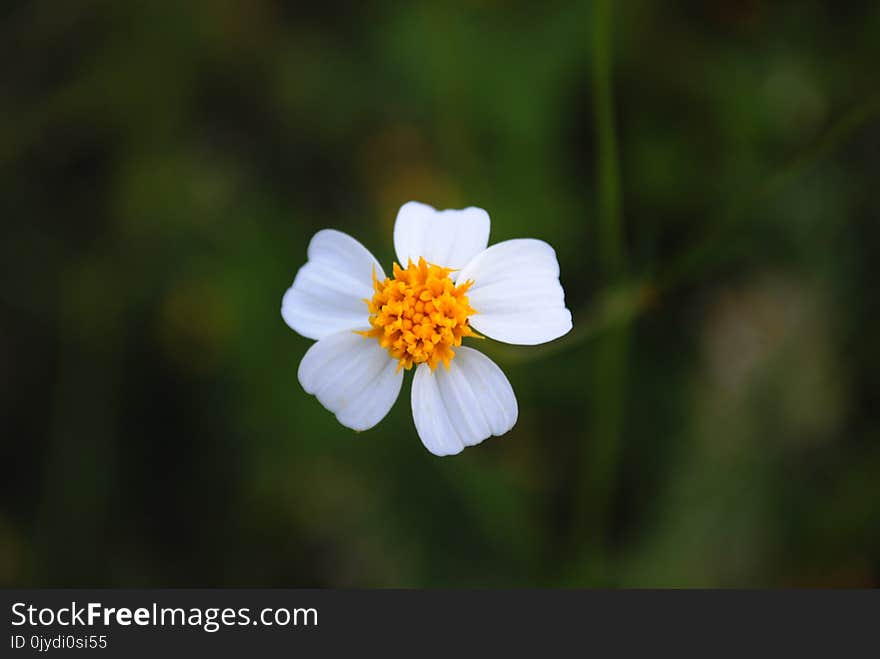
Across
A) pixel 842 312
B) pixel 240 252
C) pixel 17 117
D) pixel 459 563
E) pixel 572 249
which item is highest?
pixel 17 117

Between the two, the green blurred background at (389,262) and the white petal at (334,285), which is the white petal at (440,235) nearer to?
the white petal at (334,285)

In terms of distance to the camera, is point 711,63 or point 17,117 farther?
point 17,117

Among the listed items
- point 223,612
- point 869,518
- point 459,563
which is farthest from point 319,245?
point 869,518

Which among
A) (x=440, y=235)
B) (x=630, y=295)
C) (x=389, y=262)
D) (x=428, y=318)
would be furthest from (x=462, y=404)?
(x=389, y=262)

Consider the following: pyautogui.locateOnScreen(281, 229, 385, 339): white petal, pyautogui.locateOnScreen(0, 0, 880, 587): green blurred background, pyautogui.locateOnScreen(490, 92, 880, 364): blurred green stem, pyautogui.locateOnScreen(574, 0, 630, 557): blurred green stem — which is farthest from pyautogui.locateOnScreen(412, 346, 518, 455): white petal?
pyautogui.locateOnScreen(0, 0, 880, 587): green blurred background

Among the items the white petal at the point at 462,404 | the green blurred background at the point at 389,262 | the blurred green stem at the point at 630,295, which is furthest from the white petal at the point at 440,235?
the green blurred background at the point at 389,262

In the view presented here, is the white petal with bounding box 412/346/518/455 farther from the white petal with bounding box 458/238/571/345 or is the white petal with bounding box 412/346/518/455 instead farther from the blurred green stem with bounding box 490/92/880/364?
the blurred green stem with bounding box 490/92/880/364

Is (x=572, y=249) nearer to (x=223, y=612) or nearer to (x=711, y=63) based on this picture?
(x=711, y=63)
